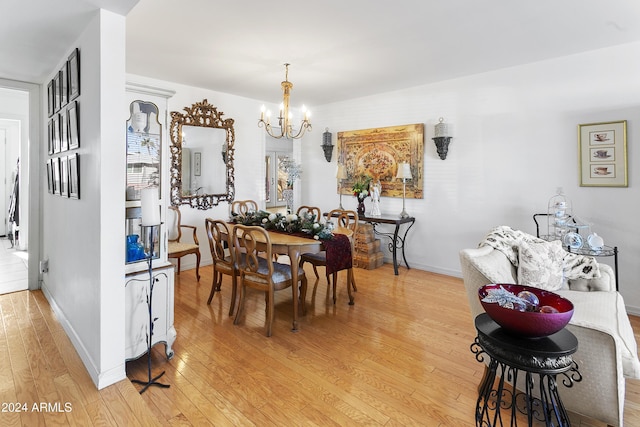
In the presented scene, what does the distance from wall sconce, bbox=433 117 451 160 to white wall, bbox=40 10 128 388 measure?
11.9ft

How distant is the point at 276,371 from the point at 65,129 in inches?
94.1

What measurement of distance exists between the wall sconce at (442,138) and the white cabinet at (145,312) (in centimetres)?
358

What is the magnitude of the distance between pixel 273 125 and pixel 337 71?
232cm

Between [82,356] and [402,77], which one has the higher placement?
[402,77]

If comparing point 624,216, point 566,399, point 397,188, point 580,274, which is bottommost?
point 566,399

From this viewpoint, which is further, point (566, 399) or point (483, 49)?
point (483, 49)

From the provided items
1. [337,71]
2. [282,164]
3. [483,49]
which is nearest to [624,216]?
[483,49]

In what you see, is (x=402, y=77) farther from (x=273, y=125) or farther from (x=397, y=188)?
(x=273, y=125)

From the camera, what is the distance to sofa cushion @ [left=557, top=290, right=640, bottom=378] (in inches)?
65.7

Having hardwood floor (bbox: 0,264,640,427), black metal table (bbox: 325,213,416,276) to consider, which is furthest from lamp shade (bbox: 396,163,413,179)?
hardwood floor (bbox: 0,264,640,427)

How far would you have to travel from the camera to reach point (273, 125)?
614cm

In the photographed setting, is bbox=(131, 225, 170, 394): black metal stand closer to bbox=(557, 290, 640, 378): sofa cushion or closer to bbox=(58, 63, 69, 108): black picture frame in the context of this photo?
bbox=(58, 63, 69, 108): black picture frame

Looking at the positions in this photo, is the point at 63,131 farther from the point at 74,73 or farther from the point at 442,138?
the point at 442,138

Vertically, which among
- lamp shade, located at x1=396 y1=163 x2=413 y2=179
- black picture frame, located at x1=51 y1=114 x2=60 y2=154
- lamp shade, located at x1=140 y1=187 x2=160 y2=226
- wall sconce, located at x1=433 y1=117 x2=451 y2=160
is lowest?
lamp shade, located at x1=140 y1=187 x2=160 y2=226
